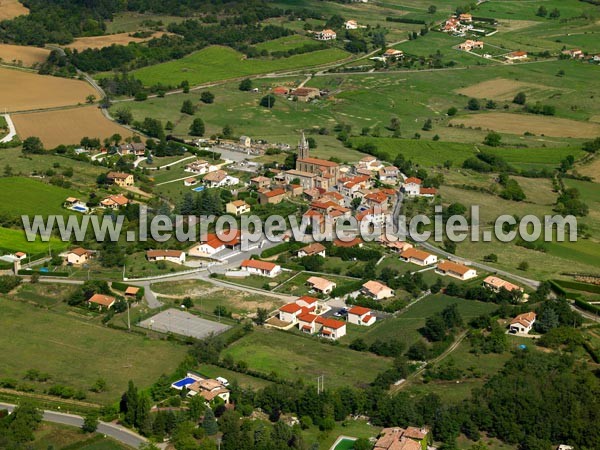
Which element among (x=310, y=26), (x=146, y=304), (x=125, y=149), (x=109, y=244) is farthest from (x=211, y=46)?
(x=146, y=304)

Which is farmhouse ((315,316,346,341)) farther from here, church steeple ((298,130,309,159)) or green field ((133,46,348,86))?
green field ((133,46,348,86))

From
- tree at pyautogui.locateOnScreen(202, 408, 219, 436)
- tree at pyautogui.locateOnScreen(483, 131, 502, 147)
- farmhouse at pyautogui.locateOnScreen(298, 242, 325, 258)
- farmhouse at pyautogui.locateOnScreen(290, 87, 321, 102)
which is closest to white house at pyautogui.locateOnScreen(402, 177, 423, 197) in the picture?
farmhouse at pyautogui.locateOnScreen(298, 242, 325, 258)

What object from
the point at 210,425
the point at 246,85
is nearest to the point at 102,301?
the point at 210,425

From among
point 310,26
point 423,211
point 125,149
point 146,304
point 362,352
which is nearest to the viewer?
point 362,352

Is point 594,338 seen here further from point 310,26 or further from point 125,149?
point 310,26

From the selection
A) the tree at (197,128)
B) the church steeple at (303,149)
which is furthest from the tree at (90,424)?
the tree at (197,128)

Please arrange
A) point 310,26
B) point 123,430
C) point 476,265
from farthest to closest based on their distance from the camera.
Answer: point 310,26
point 476,265
point 123,430
